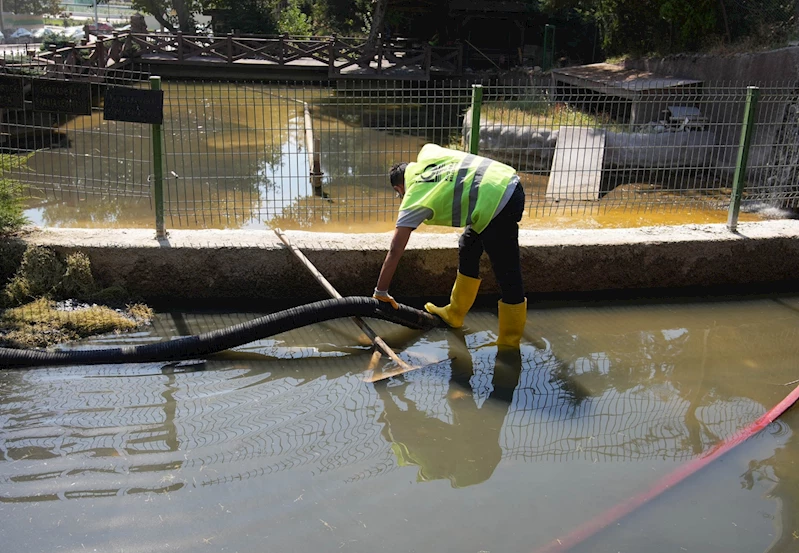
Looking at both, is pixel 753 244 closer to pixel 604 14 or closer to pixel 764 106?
pixel 764 106

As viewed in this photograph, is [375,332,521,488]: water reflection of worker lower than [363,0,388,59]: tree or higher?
lower

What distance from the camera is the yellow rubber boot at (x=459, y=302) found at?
562 cm

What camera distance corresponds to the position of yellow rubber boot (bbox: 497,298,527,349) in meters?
5.32

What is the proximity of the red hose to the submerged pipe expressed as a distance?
2.18 m

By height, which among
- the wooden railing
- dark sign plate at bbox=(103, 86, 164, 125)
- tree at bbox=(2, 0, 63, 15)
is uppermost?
tree at bbox=(2, 0, 63, 15)

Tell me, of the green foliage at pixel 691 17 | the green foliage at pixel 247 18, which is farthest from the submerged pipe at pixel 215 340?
the green foliage at pixel 247 18

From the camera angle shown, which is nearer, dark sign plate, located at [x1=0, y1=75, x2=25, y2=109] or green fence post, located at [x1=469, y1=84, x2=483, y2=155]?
dark sign plate, located at [x1=0, y1=75, x2=25, y2=109]

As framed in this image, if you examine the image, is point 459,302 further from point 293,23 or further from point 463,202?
point 293,23

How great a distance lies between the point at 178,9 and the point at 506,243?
35487 mm

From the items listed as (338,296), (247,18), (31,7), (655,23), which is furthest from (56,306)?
(31,7)

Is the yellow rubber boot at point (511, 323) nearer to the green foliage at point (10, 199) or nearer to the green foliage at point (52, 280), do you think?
the green foliage at point (52, 280)

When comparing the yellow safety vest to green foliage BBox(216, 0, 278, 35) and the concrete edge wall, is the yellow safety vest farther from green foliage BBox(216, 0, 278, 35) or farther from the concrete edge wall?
green foliage BBox(216, 0, 278, 35)

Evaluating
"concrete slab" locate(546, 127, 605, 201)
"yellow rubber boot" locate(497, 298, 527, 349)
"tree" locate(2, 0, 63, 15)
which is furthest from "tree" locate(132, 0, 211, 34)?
"tree" locate(2, 0, 63, 15)

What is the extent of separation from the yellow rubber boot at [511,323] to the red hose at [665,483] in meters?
1.58
